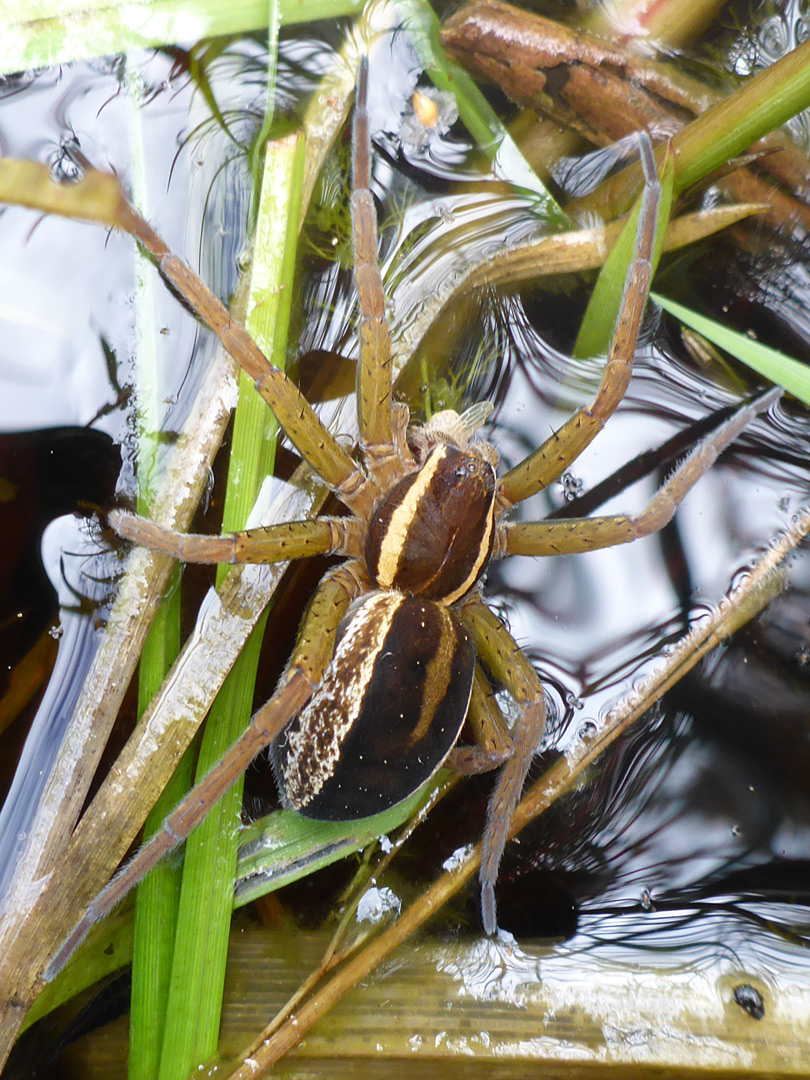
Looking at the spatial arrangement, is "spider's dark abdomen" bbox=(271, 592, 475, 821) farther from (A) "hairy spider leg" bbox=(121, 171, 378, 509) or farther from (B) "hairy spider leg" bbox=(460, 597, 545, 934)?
(A) "hairy spider leg" bbox=(121, 171, 378, 509)

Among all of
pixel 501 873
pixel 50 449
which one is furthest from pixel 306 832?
pixel 50 449

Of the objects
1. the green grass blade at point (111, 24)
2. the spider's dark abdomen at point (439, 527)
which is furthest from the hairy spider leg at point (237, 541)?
the green grass blade at point (111, 24)

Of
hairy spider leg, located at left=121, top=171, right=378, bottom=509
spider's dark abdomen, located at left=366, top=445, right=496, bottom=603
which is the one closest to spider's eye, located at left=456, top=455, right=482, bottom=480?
spider's dark abdomen, located at left=366, top=445, right=496, bottom=603

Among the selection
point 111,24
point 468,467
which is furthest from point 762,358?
point 111,24

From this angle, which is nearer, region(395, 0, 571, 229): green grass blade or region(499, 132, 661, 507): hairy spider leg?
region(499, 132, 661, 507): hairy spider leg

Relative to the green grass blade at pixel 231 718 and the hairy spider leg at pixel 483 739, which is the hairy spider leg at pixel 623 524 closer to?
the hairy spider leg at pixel 483 739

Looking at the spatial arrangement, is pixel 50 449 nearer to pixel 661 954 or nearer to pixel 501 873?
pixel 501 873

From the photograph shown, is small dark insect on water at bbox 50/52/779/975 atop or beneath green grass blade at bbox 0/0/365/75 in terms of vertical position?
beneath
